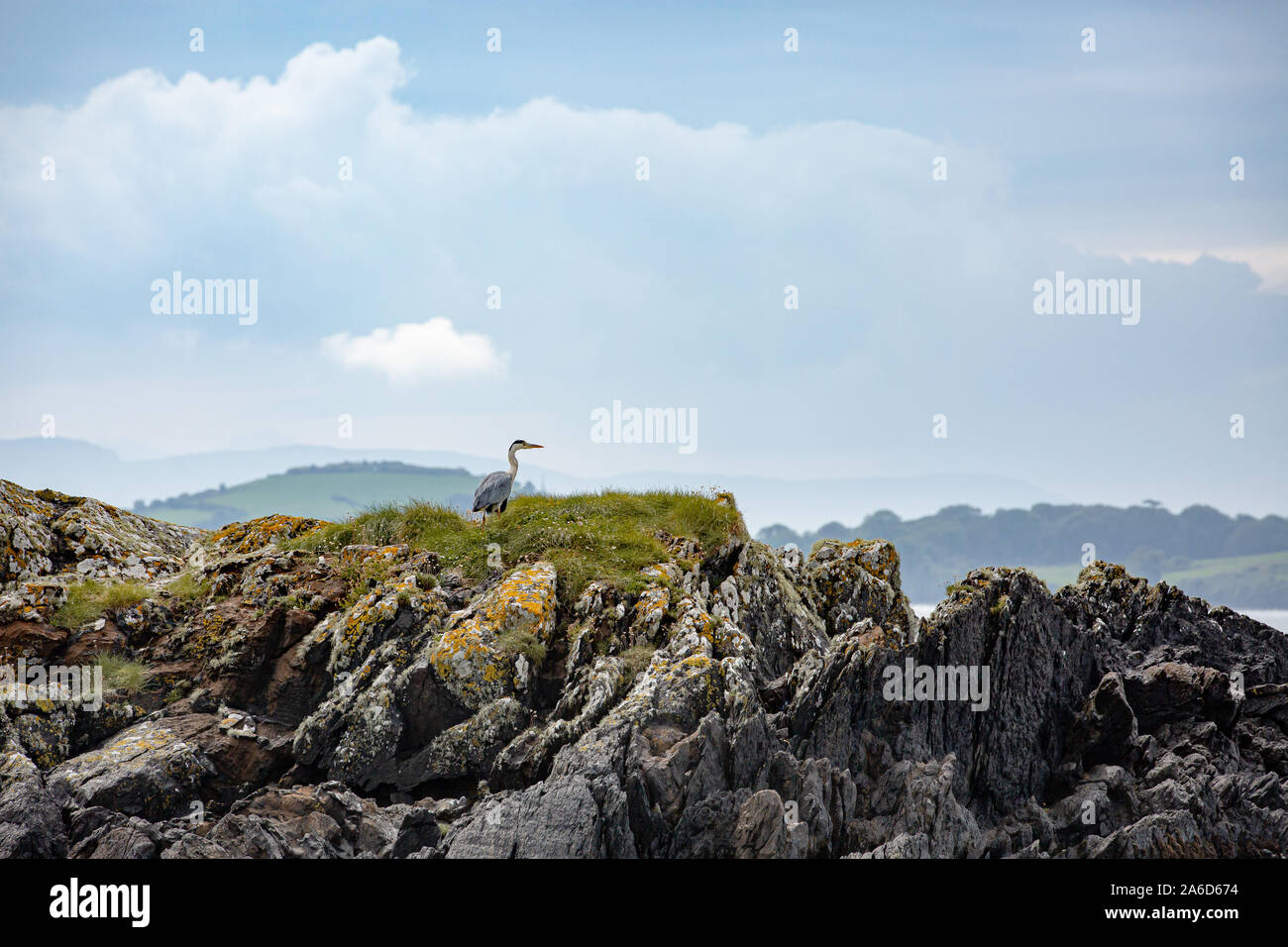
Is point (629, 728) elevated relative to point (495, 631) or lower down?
Result: lower down

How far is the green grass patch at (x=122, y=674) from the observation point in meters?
22.1

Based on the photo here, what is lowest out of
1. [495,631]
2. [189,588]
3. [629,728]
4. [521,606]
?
[629,728]

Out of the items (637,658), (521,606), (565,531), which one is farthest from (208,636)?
(637,658)

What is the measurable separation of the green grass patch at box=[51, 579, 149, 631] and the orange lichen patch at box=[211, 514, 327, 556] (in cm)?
278

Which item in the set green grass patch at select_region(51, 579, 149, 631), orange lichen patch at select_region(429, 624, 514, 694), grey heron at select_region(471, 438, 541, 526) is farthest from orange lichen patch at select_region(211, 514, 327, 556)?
orange lichen patch at select_region(429, 624, 514, 694)

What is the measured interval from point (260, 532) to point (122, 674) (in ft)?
19.9

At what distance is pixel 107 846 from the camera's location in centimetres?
1762

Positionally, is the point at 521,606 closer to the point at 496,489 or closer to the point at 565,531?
the point at 565,531

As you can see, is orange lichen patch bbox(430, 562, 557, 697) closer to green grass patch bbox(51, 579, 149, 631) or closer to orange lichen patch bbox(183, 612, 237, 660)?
orange lichen patch bbox(183, 612, 237, 660)

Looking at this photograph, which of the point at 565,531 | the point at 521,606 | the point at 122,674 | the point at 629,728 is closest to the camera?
the point at 629,728

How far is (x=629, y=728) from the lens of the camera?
63.2 feet

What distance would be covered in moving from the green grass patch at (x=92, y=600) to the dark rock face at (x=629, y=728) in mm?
449
